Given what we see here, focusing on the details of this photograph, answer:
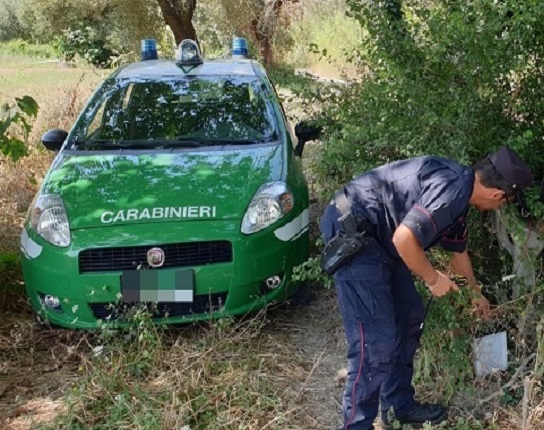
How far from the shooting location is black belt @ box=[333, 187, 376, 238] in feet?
8.66

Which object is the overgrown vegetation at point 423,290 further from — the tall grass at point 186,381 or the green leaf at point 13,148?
the green leaf at point 13,148

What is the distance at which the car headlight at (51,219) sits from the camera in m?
3.67

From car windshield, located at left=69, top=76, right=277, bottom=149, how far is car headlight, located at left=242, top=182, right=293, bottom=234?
68cm

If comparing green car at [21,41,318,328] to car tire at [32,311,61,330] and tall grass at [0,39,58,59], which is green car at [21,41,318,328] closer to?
car tire at [32,311,61,330]

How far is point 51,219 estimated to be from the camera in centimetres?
375

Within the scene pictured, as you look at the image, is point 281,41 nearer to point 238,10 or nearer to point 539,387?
point 238,10

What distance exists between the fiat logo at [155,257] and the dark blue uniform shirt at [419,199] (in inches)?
49.5

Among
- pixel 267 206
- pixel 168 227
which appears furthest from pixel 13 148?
pixel 267 206

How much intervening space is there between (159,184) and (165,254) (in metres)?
0.54

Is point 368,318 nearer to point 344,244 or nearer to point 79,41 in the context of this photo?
point 344,244

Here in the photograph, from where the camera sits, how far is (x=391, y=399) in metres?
3.00

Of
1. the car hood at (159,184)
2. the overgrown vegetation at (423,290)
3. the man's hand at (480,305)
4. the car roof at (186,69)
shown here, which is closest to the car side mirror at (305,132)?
the car hood at (159,184)

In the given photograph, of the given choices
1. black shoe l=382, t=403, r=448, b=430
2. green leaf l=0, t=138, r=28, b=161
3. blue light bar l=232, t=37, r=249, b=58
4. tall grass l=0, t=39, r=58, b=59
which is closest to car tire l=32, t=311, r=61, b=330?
green leaf l=0, t=138, r=28, b=161

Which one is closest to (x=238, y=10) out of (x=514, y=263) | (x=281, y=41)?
(x=281, y=41)
